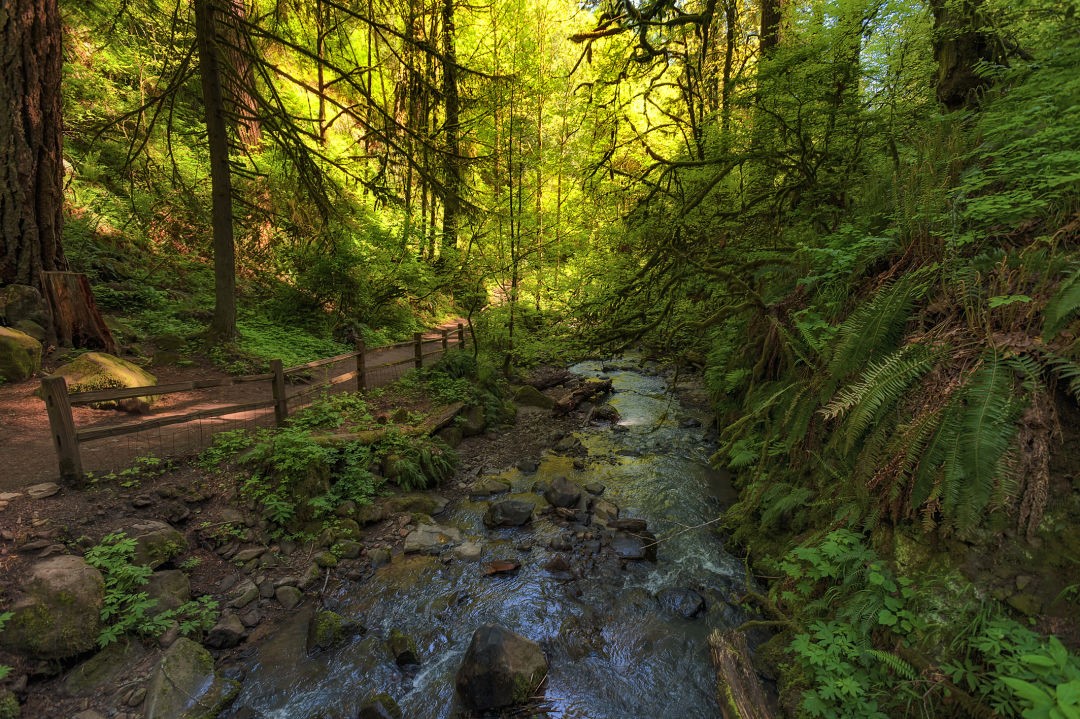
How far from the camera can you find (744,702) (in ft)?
9.70

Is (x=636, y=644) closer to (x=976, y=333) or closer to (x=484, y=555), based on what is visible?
(x=484, y=555)

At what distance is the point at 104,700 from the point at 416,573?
2408mm

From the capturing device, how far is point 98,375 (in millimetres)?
5836

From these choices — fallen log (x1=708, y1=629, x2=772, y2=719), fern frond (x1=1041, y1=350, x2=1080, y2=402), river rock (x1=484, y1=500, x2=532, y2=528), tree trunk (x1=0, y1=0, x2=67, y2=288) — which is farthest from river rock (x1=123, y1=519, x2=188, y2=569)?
fern frond (x1=1041, y1=350, x2=1080, y2=402)

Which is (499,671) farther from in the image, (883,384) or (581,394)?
(581,394)

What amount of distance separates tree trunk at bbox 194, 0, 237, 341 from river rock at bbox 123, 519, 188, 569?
212 inches

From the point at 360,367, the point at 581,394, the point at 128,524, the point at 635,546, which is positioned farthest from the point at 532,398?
the point at 128,524

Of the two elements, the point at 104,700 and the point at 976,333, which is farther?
the point at 104,700

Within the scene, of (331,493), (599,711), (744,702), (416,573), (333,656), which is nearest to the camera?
(744,702)

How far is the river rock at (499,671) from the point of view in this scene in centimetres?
331

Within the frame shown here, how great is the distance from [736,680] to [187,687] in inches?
155

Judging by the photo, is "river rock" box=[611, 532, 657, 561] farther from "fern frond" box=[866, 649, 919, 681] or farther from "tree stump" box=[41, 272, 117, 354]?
"tree stump" box=[41, 272, 117, 354]

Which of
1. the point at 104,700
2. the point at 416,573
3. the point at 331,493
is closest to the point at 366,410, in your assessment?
the point at 331,493

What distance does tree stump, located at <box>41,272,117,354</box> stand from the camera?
673 centimetres
